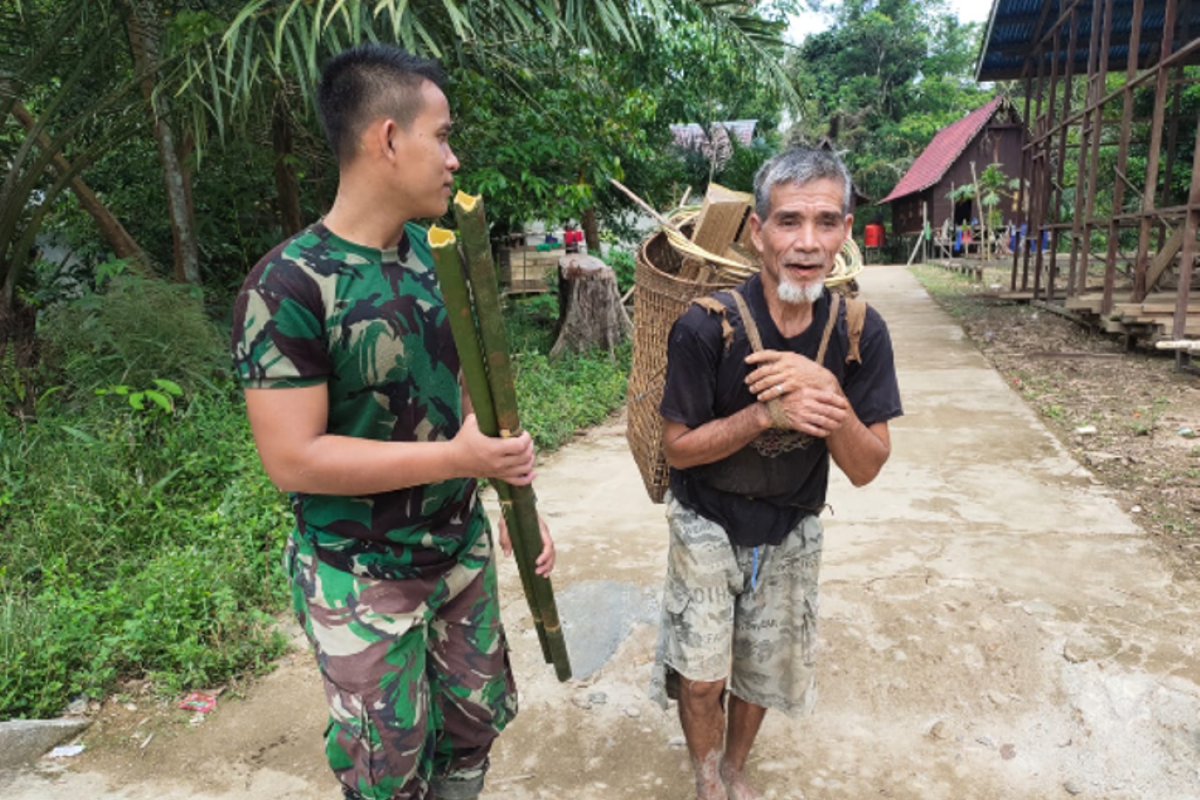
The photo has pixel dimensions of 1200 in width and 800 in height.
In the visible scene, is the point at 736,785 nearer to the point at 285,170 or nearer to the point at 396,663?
the point at 396,663

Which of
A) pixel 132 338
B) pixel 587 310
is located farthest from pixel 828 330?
pixel 587 310

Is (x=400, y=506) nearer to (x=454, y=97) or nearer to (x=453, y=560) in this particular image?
(x=453, y=560)

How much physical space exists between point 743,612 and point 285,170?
598 cm

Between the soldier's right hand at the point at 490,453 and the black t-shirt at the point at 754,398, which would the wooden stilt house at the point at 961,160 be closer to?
the black t-shirt at the point at 754,398

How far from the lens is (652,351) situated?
2.18 m

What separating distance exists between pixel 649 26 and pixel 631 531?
388cm

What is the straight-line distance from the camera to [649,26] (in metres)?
5.84

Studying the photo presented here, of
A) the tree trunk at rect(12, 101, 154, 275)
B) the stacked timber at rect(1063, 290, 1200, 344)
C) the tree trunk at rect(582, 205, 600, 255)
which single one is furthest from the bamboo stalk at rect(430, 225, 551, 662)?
the tree trunk at rect(582, 205, 600, 255)

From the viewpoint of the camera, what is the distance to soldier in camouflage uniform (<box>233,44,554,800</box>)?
1.33 m

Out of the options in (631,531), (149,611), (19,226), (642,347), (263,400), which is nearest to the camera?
(263,400)

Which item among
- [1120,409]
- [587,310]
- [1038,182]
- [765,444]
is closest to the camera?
[765,444]

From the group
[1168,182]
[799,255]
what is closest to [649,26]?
[799,255]

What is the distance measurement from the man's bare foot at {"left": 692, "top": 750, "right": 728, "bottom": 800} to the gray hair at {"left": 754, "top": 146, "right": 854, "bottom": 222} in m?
1.30

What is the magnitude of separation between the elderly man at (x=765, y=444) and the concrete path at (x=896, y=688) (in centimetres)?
47
